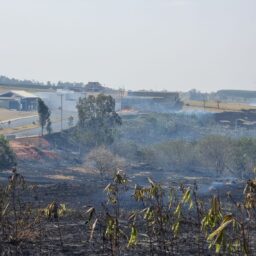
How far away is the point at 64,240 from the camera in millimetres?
17438

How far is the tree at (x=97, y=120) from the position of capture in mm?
56000

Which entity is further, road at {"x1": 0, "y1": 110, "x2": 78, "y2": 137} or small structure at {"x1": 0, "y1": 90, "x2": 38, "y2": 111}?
small structure at {"x1": 0, "y1": 90, "x2": 38, "y2": 111}

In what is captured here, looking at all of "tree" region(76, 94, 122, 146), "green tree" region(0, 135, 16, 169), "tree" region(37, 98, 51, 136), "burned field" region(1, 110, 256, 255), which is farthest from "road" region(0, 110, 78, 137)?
"green tree" region(0, 135, 16, 169)

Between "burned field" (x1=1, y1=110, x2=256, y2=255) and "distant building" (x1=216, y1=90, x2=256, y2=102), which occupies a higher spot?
"burned field" (x1=1, y1=110, x2=256, y2=255)

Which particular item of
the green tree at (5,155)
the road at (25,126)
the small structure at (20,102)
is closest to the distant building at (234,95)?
the small structure at (20,102)

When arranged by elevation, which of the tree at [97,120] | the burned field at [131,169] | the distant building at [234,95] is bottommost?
the distant building at [234,95]

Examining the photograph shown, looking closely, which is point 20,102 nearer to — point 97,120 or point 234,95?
point 97,120

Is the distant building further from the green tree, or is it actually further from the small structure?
the green tree

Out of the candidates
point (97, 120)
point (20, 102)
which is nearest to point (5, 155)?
point (97, 120)

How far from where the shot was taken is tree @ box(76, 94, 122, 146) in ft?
184

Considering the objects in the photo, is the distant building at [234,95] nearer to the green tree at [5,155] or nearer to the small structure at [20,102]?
the small structure at [20,102]

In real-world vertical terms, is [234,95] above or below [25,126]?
below

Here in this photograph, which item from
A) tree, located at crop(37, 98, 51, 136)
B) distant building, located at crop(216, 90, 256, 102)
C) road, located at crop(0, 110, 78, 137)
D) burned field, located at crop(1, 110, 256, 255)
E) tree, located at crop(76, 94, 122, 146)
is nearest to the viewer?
burned field, located at crop(1, 110, 256, 255)

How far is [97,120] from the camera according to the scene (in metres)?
57.5
